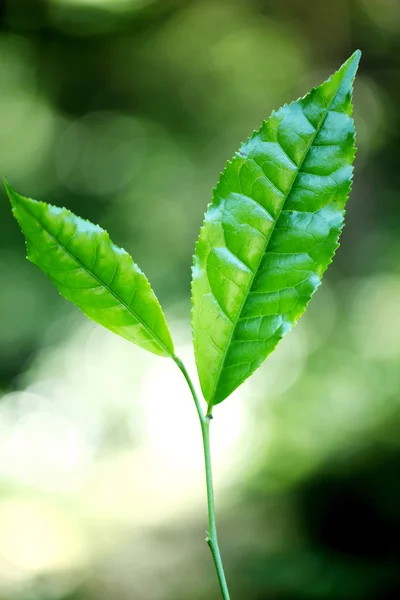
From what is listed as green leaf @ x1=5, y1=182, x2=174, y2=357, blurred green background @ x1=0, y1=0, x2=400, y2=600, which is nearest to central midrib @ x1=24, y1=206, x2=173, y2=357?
green leaf @ x1=5, y1=182, x2=174, y2=357

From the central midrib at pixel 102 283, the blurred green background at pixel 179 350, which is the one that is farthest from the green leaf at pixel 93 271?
the blurred green background at pixel 179 350

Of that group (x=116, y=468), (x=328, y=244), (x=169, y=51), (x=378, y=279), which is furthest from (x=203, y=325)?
(x=169, y=51)

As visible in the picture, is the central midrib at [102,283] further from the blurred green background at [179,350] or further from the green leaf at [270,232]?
the blurred green background at [179,350]

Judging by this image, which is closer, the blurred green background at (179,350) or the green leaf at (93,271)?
the green leaf at (93,271)

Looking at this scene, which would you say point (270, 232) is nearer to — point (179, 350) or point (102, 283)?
point (102, 283)

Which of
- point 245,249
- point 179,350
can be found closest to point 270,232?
point 245,249

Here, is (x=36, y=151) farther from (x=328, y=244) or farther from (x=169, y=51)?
(x=328, y=244)

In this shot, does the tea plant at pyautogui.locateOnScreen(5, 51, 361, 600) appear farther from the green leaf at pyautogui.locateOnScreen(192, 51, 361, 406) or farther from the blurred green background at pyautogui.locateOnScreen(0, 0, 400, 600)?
the blurred green background at pyautogui.locateOnScreen(0, 0, 400, 600)
